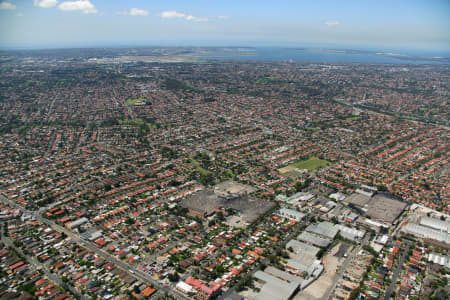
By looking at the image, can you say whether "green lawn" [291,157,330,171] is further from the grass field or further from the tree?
the grass field

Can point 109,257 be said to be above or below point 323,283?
below

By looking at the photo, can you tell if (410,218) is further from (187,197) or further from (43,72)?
(43,72)

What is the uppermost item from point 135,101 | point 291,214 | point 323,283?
Answer: point 135,101

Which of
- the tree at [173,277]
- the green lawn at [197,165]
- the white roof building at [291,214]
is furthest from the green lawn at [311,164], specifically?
the tree at [173,277]

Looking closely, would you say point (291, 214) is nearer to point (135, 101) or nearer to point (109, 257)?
point (109, 257)

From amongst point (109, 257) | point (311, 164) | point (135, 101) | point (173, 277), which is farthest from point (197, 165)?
point (135, 101)

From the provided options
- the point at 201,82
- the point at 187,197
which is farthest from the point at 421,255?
the point at 201,82

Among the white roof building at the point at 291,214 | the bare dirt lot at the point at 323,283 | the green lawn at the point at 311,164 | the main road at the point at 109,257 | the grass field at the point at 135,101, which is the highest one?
the grass field at the point at 135,101

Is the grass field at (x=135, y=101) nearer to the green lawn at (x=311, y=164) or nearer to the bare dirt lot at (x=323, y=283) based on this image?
the green lawn at (x=311, y=164)

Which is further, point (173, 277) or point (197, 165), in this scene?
point (197, 165)
